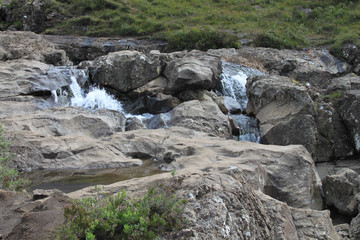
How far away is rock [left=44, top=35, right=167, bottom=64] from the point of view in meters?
23.5

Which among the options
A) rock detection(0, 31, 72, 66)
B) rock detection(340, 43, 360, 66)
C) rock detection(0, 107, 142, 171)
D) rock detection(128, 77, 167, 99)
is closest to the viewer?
rock detection(0, 107, 142, 171)

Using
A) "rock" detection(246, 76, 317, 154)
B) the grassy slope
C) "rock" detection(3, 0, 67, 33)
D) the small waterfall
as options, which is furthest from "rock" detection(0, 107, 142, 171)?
"rock" detection(3, 0, 67, 33)

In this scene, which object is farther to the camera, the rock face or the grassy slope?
the grassy slope

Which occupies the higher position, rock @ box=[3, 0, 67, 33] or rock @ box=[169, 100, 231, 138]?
rock @ box=[3, 0, 67, 33]

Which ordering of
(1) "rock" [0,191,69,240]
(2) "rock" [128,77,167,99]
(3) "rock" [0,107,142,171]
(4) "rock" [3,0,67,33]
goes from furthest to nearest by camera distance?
(4) "rock" [3,0,67,33] < (2) "rock" [128,77,167,99] < (3) "rock" [0,107,142,171] < (1) "rock" [0,191,69,240]

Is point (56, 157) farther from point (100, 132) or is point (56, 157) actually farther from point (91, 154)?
point (100, 132)

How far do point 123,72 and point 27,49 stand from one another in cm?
562

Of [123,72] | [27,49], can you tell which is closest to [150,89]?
[123,72]

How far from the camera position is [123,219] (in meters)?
3.78

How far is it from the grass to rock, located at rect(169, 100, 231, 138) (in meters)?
11.4

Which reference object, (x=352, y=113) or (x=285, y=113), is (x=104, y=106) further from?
(x=352, y=113)

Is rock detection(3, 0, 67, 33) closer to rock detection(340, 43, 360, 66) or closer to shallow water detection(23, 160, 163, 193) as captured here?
rock detection(340, 43, 360, 66)

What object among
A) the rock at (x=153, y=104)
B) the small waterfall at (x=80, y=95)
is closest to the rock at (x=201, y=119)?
the rock at (x=153, y=104)

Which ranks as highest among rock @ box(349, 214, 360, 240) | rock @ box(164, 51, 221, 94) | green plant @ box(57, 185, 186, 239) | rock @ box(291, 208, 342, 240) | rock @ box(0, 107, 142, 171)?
green plant @ box(57, 185, 186, 239)
